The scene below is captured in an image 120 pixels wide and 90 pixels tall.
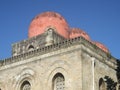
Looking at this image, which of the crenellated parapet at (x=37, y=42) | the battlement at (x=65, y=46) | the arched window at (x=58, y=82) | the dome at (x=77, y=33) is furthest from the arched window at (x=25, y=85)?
the dome at (x=77, y=33)

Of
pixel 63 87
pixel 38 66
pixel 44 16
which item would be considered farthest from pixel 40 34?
pixel 63 87

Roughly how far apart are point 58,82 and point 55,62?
1337 millimetres

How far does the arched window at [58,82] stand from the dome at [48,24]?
5063mm

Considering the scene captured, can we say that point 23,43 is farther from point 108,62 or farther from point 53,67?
point 108,62

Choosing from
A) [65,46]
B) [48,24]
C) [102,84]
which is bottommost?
[102,84]

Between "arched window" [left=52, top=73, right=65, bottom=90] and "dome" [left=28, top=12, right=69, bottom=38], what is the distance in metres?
5.06

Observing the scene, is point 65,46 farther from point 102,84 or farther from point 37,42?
point 37,42

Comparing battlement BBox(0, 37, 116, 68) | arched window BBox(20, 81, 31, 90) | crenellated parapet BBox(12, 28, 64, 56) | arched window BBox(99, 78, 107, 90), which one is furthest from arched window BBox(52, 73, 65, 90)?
crenellated parapet BBox(12, 28, 64, 56)

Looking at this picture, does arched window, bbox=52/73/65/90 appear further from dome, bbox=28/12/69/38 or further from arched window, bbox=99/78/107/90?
dome, bbox=28/12/69/38

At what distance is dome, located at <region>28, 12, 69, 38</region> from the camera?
26.7 meters

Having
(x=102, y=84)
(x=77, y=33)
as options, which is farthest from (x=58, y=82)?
(x=77, y=33)

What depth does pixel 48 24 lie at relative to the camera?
26594 mm

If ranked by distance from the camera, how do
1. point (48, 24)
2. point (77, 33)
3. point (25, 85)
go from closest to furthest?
point (25, 85) < point (48, 24) < point (77, 33)

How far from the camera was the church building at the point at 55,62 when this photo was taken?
70.6 feet
